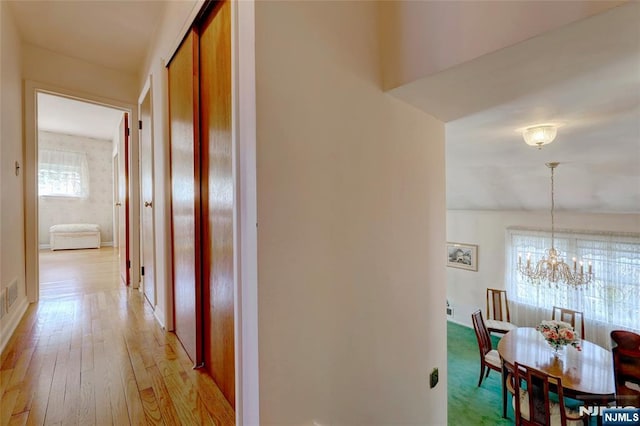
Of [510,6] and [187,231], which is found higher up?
[510,6]

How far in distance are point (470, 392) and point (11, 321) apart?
558 centimetres

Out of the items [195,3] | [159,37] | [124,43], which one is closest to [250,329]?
[195,3]

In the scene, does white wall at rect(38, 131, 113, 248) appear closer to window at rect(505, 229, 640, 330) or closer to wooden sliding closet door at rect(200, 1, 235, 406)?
wooden sliding closet door at rect(200, 1, 235, 406)

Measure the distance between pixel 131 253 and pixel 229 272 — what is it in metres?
2.52

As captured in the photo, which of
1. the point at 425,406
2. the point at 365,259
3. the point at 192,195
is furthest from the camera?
the point at 425,406

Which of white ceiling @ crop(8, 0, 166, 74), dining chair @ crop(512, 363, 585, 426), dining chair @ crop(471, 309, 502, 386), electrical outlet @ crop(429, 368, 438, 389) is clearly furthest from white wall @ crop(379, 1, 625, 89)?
dining chair @ crop(471, 309, 502, 386)

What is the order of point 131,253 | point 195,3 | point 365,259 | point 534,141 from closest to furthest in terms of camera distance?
point 365,259
point 195,3
point 534,141
point 131,253

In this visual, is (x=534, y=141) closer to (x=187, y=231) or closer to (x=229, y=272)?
(x=229, y=272)

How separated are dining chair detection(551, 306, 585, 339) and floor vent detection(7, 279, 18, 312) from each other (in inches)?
287

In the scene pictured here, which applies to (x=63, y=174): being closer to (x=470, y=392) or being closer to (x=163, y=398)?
(x=163, y=398)

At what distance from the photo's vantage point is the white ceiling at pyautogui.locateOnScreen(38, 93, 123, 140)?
4.30 metres

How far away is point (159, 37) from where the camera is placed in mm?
2207

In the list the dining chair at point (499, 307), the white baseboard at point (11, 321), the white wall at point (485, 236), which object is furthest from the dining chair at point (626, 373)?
the white baseboard at point (11, 321)

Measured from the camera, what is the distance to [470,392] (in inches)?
166
